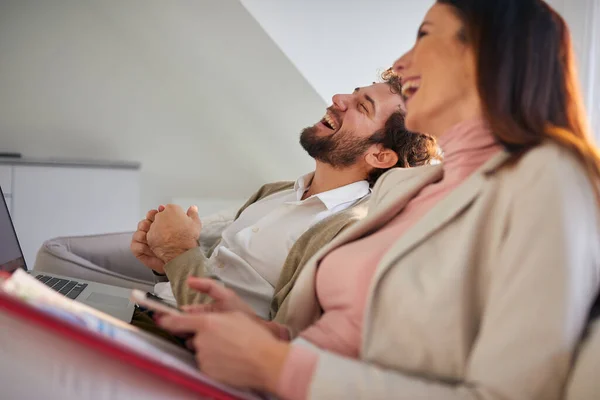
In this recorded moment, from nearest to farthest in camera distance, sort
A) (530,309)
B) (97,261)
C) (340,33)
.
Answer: (530,309) → (97,261) → (340,33)

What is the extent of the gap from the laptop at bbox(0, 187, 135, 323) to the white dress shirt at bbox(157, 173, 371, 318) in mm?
119

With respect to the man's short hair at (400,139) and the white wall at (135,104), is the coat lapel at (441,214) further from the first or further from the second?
the white wall at (135,104)

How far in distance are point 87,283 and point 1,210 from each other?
0.96ft

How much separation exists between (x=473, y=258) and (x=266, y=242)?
2.34 feet

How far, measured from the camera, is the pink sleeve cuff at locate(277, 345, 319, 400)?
60 cm

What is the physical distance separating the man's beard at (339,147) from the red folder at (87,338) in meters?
0.88

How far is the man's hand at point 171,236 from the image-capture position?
1.24 metres

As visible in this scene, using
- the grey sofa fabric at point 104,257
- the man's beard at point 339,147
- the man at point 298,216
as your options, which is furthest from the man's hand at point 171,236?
the man's beard at point 339,147

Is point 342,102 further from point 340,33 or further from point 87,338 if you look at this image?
point 87,338

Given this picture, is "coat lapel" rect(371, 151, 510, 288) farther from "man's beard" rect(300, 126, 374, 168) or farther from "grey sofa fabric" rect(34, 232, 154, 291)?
"grey sofa fabric" rect(34, 232, 154, 291)

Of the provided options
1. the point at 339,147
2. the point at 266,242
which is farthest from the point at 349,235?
the point at 339,147

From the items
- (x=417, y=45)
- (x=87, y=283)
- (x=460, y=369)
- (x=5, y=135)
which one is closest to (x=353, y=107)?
(x=417, y=45)

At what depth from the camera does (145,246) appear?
1325 mm

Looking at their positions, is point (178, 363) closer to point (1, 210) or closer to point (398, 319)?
point (398, 319)
